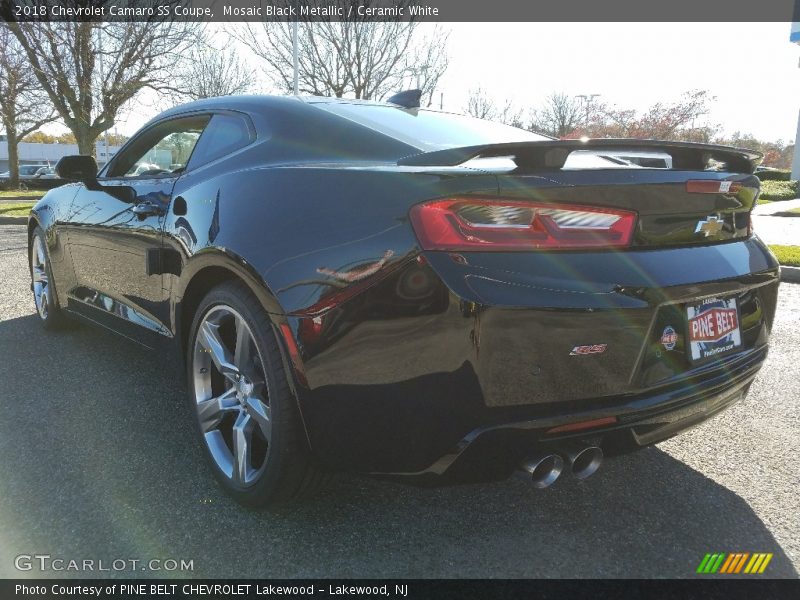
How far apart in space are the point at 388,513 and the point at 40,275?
3548 millimetres

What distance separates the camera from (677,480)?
2.48 m

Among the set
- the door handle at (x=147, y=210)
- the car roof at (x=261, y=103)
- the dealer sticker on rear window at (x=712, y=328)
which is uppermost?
the car roof at (x=261, y=103)

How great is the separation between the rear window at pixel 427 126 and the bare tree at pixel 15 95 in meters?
20.8

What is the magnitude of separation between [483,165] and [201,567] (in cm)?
147

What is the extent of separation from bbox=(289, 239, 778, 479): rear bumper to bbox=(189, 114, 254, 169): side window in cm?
107

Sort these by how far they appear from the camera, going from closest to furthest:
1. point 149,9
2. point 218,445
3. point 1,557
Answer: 1. point 1,557
2. point 218,445
3. point 149,9

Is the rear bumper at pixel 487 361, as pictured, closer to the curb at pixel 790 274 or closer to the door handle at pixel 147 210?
the door handle at pixel 147 210

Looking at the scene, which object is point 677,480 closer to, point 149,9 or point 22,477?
point 22,477

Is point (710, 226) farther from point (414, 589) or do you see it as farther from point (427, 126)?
point (414, 589)

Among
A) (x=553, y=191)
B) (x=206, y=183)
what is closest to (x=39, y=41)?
(x=206, y=183)

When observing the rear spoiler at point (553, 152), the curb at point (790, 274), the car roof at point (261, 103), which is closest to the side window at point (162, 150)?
the car roof at point (261, 103)

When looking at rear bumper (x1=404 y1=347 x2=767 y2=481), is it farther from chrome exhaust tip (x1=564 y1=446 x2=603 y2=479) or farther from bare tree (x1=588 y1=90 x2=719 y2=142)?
bare tree (x1=588 y1=90 x2=719 y2=142)

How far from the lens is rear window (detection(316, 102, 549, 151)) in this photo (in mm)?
2322

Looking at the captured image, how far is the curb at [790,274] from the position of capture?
7.27 meters
